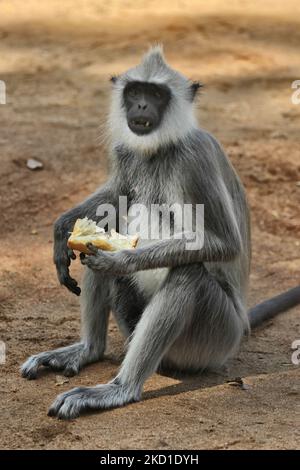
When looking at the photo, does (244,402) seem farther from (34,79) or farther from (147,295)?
(34,79)

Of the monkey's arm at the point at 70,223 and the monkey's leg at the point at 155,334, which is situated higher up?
the monkey's arm at the point at 70,223

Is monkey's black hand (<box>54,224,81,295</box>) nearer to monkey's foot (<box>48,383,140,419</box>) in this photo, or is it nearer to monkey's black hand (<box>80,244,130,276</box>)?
monkey's black hand (<box>80,244,130,276</box>)

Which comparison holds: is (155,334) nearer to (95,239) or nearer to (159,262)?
(159,262)

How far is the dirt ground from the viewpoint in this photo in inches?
176

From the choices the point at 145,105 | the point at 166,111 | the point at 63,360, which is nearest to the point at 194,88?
the point at 166,111

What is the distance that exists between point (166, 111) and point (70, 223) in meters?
0.86

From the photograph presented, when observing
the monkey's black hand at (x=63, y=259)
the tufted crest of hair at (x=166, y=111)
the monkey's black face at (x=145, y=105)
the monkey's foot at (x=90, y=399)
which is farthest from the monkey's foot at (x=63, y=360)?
the monkey's black face at (x=145, y=105)

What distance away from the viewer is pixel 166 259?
4773 millimetres

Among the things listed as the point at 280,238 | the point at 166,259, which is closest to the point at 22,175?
the point at 280,238

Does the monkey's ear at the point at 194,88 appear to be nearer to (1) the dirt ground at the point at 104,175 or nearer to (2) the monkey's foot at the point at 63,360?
(1) the dirt ground at the point at 104,175

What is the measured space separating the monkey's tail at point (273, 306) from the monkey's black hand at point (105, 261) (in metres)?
1.50

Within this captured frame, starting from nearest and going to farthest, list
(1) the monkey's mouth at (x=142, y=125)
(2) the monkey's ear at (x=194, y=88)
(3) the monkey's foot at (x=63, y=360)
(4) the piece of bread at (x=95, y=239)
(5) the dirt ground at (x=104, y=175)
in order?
1. (5) the dirt ground at (x=104, y=175)
2. (4) the piece of bread at (x=95, y=239)
3. (1) the monkey's mouth at (x=142, y=125)
4. (3) the monkey's foot at (x=63, y=360)
5. (2) the monkey's ear at (x=194, y=88)

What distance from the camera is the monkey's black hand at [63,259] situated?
524cm

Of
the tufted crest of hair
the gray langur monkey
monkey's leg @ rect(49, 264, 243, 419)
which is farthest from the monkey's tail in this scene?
the tufted crest of hair
